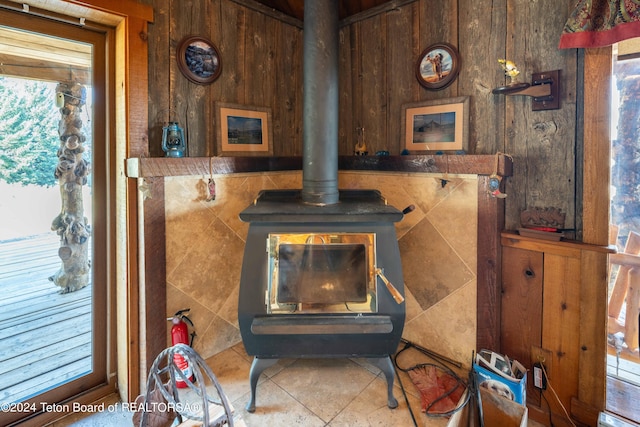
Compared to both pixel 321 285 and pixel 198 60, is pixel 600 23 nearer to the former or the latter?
pixel 321 285

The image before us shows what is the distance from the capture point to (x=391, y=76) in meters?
2.07

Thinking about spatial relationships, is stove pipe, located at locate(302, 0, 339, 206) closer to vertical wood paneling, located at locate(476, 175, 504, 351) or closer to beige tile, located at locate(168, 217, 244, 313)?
beige tile, located at locate(168, 217, 244, 313)

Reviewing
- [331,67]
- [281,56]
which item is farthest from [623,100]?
[281,56]

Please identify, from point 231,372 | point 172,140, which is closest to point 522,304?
point 231,372

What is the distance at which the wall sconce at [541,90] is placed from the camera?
58.4 inches

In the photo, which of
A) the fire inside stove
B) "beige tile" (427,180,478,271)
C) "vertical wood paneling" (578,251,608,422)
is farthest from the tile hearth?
"beige tile" (427,180,478,271)

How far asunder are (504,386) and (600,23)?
1564mm

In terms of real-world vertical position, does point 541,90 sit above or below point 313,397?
above

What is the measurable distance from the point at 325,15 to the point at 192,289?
161 cm

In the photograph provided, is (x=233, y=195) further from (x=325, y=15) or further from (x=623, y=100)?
(x=623, y=100)

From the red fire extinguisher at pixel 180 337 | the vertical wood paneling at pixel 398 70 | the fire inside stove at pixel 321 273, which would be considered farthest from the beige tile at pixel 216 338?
the vertical wood paneling at pixel 398 70

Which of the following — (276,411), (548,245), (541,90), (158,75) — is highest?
(158,75)

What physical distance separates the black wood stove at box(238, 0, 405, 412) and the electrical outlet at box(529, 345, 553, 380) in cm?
70

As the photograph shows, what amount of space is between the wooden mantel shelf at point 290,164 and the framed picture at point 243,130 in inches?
3.8
